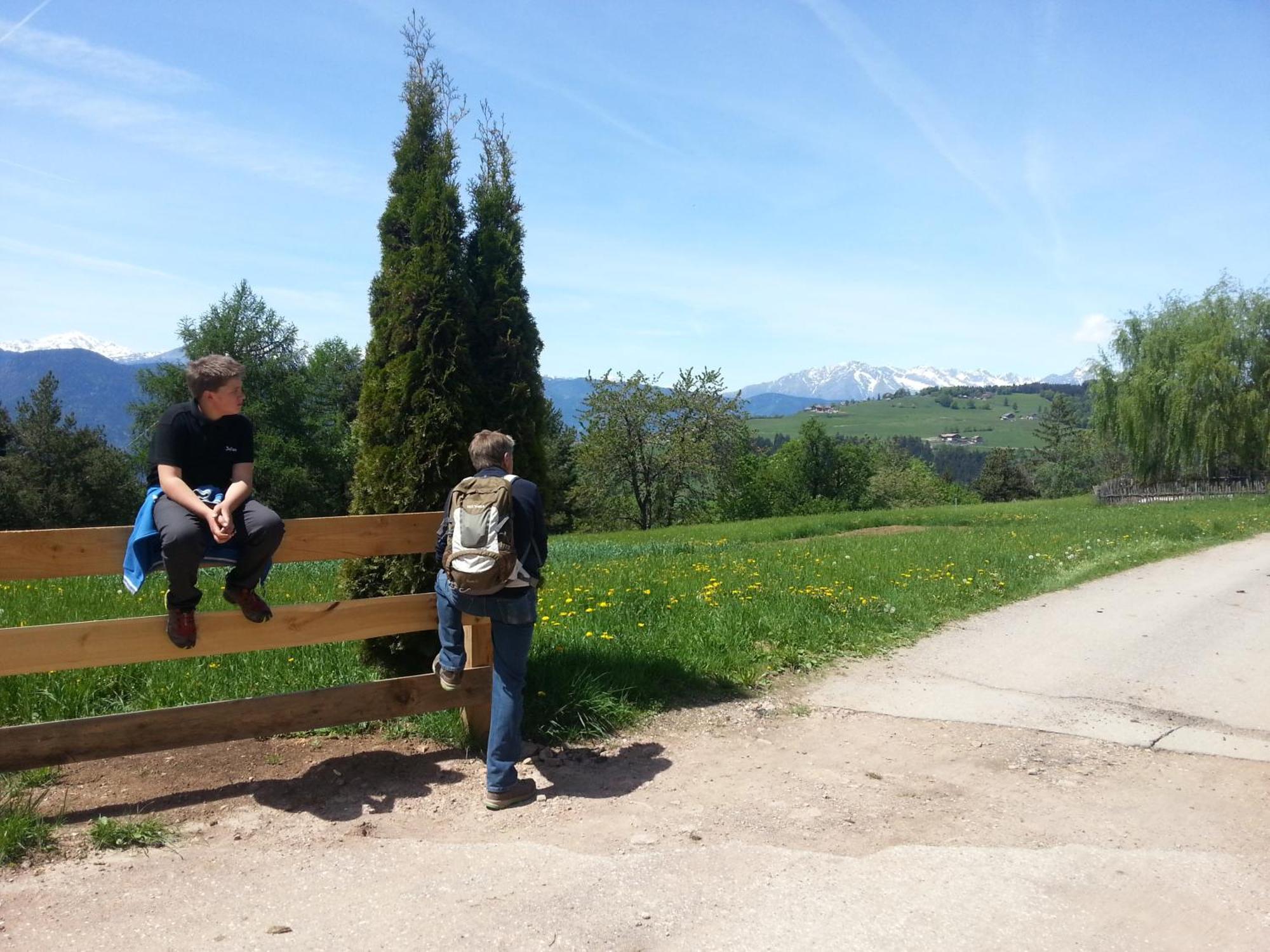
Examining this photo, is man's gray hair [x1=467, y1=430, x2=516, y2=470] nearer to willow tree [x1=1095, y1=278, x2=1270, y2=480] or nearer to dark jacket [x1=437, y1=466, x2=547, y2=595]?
dark jacket [x1=437, y1=466, x2=547, y2=595]

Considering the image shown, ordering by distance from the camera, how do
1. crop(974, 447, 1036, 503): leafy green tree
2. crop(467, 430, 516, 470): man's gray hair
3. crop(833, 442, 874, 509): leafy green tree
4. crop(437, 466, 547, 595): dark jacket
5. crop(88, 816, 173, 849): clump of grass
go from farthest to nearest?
1. crop(974, 447, 1036, 503): leafy green tree
2. crop(833, 442, 874, 509): leafy green tree
3. crop(467, 430, 516, 470): man's gray hair
4. crop(437, 466, 547, 595): dark jacket
5. crop(88, 816, 173, 849): clump of grass

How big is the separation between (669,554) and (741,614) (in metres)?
9.49

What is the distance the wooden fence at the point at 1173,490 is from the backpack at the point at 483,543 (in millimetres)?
41907

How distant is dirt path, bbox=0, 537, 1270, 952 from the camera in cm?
314

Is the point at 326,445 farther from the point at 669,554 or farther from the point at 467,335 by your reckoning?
the point at 467,335

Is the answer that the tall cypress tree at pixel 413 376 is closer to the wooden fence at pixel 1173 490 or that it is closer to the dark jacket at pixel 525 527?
the dark jacket at pixel 525 527

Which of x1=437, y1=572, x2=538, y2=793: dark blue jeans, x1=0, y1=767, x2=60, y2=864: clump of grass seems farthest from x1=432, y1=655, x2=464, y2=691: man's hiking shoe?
x1=0, y1=767, x2=60, y2=864: clump of grass

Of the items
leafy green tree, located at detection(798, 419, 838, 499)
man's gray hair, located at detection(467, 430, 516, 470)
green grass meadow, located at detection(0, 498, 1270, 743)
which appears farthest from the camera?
leafy green tree, located at detection(798, 419, 838, 499)

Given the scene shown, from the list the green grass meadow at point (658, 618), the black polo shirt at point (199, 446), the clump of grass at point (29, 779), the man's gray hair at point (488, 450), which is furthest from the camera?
the green grass meadow at point (658, 618)

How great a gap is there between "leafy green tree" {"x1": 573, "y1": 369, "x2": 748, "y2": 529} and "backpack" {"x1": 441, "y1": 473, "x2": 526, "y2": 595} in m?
48.8

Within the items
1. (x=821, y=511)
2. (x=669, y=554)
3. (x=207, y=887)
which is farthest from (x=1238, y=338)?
(x=207, y=887)

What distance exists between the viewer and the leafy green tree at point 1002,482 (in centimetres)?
10238

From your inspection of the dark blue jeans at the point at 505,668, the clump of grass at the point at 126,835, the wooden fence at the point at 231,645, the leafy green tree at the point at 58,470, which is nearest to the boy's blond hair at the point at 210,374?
the wooden fence at the point at 231,645

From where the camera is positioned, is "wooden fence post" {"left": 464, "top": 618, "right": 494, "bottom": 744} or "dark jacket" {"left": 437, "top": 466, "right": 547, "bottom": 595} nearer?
"dark jacket" {"left": 437, "top": 466, "right": 547, "bottom": 595}
